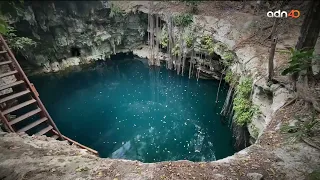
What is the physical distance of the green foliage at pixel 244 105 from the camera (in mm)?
8484

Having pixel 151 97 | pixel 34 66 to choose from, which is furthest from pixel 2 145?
pixel 34 66

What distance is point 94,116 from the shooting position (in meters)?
11.6

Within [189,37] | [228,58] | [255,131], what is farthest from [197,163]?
[189,37]

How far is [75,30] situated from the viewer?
15.9 m

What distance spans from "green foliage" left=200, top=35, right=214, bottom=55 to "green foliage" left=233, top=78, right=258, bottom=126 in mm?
3798

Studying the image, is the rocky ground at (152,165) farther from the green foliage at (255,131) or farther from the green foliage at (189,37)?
the green foliage at (189,37)

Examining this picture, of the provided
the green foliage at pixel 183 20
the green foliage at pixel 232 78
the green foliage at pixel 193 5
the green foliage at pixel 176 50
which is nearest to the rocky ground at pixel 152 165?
the green foliage at pixel 232 78

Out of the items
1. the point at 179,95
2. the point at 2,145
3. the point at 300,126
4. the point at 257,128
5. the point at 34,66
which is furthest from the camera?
the point at 34,66

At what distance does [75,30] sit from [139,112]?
7.65m

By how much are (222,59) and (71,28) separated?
9759mm

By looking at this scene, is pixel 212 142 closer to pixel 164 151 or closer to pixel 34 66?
pixel 164 151

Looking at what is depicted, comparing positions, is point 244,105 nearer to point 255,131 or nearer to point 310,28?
point 255,131

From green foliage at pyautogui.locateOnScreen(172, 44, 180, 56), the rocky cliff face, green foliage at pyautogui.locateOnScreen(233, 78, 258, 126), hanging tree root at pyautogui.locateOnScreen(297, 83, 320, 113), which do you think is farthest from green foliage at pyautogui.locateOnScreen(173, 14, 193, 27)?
hanging tree root at pyautogui.locateOnScreen(297, 83, 320, 113)

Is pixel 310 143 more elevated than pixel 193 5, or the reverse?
pixel 193 5
